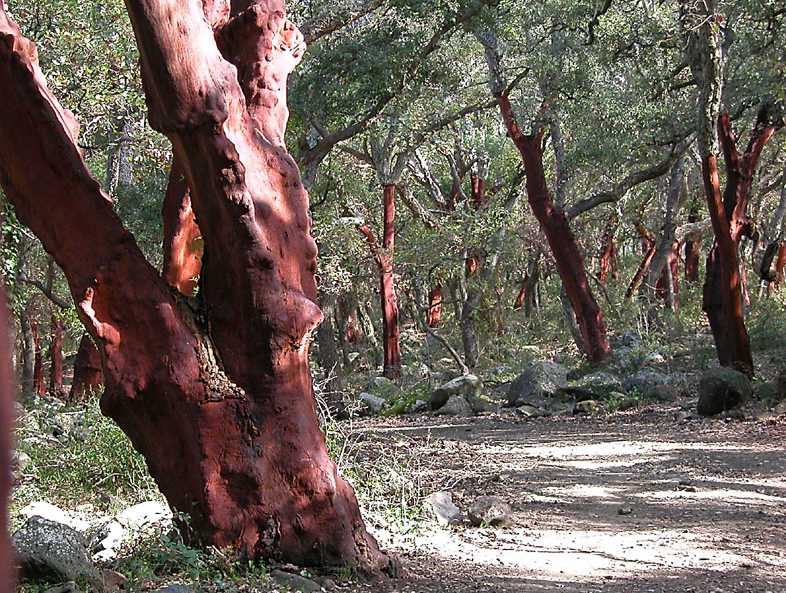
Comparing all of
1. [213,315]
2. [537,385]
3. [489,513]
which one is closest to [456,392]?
[537,385]

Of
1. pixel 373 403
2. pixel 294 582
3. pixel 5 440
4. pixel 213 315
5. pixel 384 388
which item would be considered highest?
pixel 384 388

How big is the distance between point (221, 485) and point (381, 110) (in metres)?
10.7

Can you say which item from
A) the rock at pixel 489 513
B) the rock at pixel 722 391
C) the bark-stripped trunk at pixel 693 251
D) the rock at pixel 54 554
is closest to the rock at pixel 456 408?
the rock at pixel 722 391

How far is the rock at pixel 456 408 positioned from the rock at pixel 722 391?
13.7 ft

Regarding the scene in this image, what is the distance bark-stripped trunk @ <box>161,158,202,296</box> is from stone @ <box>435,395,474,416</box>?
8.15 metres

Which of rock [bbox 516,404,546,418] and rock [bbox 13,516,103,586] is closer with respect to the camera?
rock [bbox 13,516,103,586]

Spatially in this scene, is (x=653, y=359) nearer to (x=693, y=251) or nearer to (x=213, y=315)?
(x=213, y=315)

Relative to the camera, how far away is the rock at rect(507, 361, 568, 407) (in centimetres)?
1636

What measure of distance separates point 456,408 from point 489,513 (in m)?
9.56

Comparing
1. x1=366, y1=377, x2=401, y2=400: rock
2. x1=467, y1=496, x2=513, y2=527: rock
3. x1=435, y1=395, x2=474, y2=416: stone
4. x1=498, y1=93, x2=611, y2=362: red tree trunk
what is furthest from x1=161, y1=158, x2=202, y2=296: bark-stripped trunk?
x1=498, y1=93, x2=611, y2=362: red tree trunk

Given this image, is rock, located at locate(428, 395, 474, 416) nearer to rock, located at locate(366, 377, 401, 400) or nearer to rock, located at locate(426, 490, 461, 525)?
rock, located at locate(366, 377, 401, 400)

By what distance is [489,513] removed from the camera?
23.0 feet

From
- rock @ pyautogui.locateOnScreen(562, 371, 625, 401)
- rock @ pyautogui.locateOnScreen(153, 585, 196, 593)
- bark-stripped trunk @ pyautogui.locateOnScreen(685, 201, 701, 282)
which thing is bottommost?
rock @ pyautogui.locateOnScreen(153, 585, 196, 593)

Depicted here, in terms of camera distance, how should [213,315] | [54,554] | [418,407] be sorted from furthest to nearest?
[418,407] < [213,315] < [54,554]
